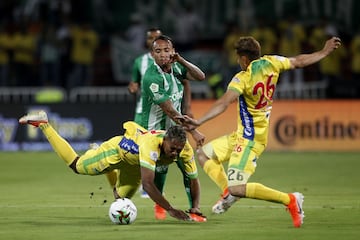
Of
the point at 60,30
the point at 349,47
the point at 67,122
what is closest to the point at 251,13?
the point at 349,47

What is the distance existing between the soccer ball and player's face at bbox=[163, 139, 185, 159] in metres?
0.79

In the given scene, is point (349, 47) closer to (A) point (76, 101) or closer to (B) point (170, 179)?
(A) point (76, 101)

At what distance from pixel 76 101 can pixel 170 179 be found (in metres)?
6.49

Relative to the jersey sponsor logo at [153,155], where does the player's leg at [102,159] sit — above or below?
below

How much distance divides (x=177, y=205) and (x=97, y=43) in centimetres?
1524

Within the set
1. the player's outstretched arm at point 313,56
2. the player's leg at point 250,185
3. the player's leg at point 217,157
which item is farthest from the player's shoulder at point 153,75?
the player's outstretched arm at point 313,56

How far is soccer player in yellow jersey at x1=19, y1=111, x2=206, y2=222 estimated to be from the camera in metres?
11.9

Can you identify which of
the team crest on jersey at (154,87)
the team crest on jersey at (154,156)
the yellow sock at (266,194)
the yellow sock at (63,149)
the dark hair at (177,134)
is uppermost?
the team crest on jersey at (154,87)

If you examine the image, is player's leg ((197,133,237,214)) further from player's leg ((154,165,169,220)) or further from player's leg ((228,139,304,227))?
player's leg ((228,139,304,227))

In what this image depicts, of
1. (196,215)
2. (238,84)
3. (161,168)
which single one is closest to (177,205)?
(161,168)

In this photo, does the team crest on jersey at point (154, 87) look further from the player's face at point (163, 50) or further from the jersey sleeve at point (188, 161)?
the jersey sleeve at point (188, 161)

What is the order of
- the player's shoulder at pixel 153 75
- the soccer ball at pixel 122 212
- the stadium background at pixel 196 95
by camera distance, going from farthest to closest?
1. the stadium background at pixel 196 95
2. the player's shoulder at pixel 153 75
3. the soccer ball at pixel 122 212

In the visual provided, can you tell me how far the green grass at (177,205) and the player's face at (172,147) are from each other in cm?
84

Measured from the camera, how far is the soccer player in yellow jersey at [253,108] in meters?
11.8
